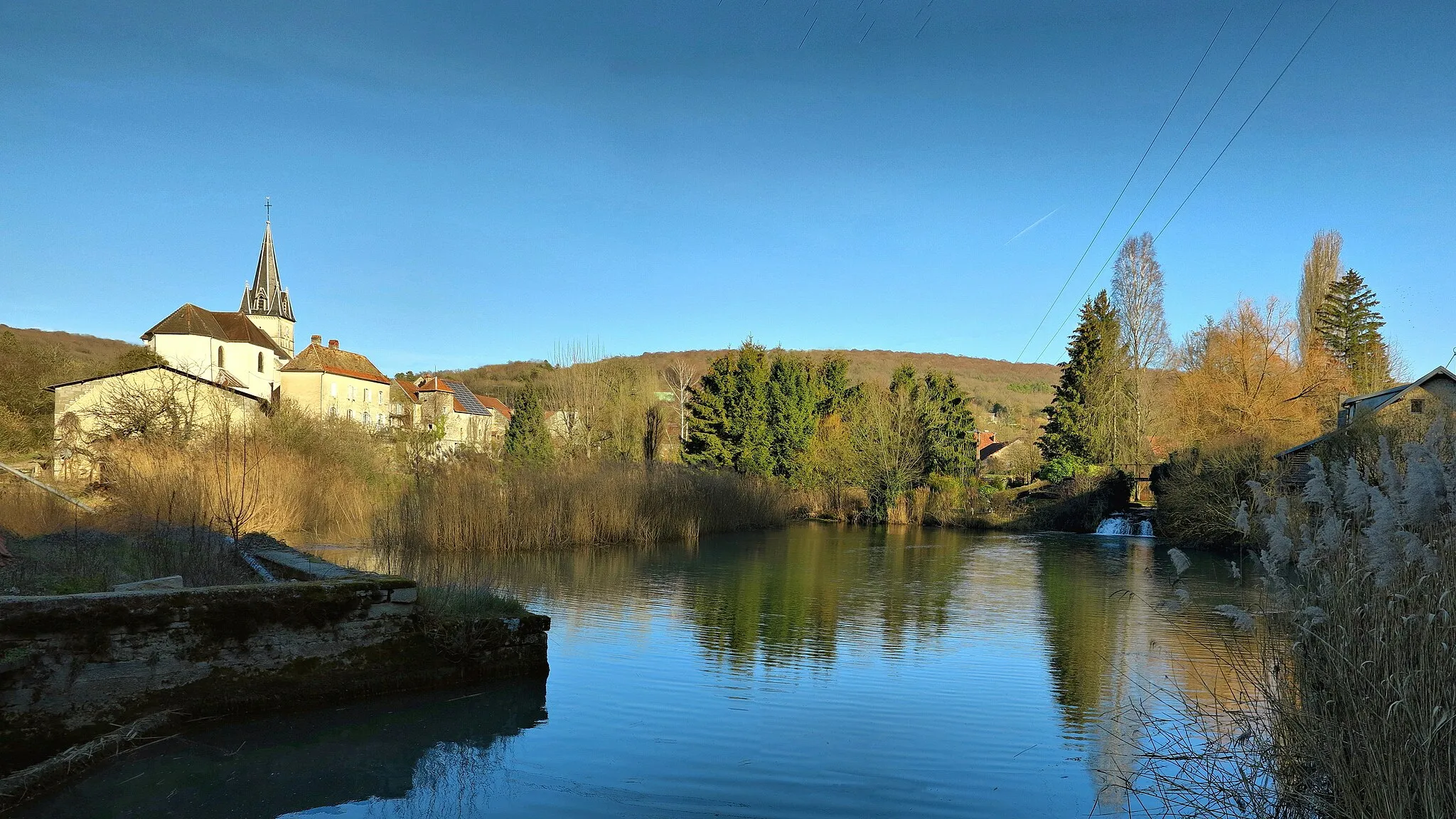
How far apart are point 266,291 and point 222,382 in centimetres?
4704

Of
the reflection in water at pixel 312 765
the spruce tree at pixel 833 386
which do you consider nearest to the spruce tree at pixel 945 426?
the spruce tree at pixel 833 386

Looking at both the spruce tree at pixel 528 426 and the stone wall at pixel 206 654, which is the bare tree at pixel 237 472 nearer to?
the stone wall at pixel 206 654

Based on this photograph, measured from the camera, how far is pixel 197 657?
6.87 meters

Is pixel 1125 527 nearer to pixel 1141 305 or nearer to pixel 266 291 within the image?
pixel 1141 305

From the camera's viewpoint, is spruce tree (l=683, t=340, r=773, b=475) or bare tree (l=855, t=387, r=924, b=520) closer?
bare tree (l=855, t=387, r=924, b=520)

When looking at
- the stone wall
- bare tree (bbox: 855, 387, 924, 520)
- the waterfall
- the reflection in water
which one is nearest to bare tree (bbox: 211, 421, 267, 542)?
the stone wall

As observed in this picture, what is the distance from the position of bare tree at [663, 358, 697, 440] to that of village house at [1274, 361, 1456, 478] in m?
26.2

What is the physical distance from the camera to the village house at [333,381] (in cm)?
6309

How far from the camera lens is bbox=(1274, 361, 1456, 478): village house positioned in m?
24.0

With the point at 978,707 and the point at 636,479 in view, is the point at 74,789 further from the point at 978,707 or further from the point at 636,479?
the point at 636,479

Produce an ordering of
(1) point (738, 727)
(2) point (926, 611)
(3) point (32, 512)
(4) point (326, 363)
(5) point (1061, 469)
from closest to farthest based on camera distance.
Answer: (1) point (738, 727) → (3) point (32, 512) → (2) point (926, 611) → (5) point (1061, 469) → (4) point (326, 363)

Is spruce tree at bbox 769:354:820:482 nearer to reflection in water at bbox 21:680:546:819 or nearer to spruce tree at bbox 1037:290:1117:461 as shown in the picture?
spruce tree at bbox 1037:290:1117:461

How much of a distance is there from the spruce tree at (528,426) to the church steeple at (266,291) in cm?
4991

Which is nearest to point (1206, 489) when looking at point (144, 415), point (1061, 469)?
point (1061, 469)
